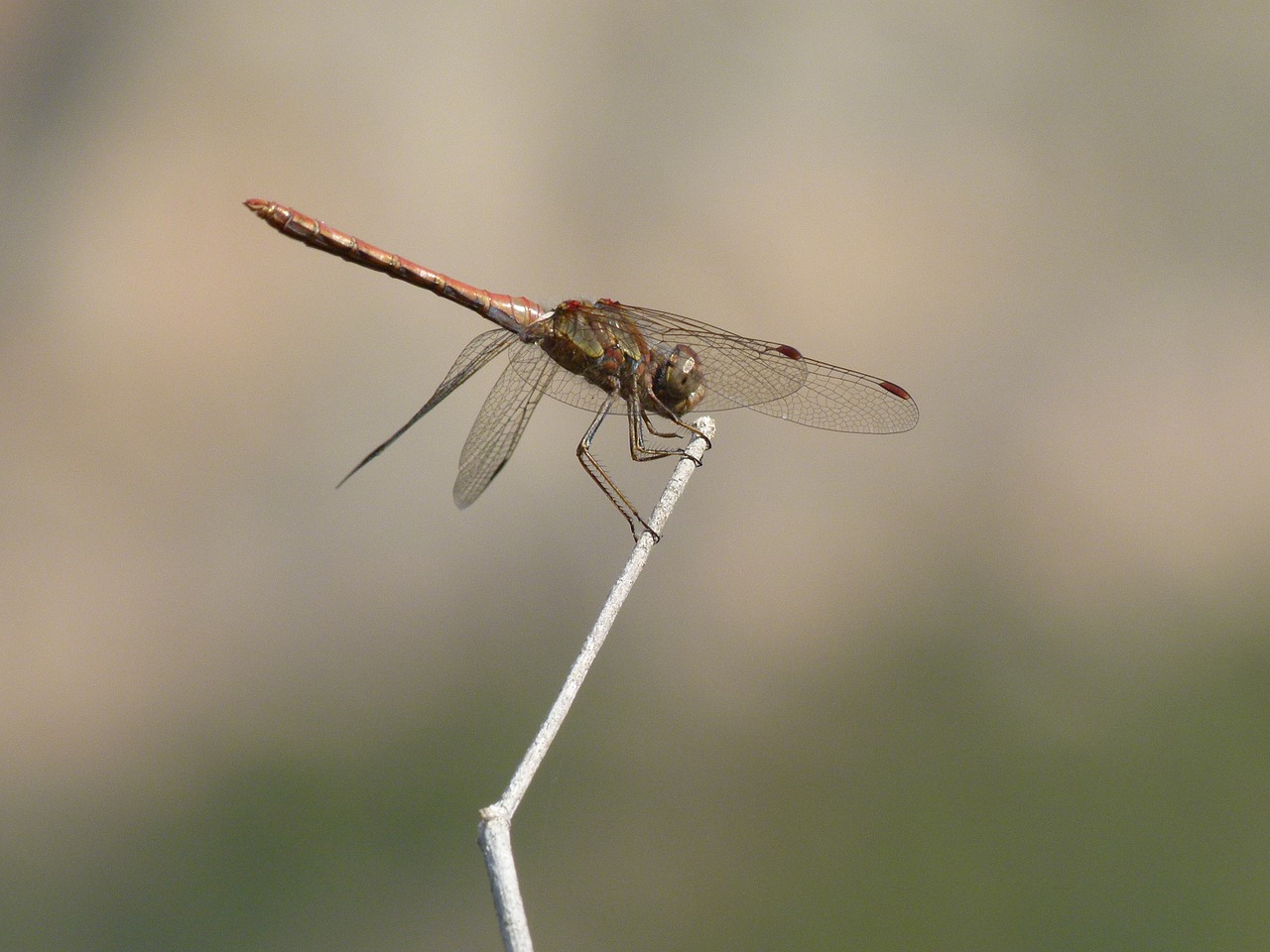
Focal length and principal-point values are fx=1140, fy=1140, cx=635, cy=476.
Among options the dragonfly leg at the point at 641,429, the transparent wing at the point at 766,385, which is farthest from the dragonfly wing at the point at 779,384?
the dragonfly leg at the point at 641,429

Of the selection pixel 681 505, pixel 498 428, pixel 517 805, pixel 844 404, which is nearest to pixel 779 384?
pixel 844 404

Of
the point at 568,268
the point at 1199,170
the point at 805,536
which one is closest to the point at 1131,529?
the point at 805,536

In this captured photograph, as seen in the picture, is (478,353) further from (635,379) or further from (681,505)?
(681,505)

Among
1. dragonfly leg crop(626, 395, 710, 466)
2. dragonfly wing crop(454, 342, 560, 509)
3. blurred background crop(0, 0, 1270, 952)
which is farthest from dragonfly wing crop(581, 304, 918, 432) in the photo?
blurred background crop(0, 0, 1270, 952)

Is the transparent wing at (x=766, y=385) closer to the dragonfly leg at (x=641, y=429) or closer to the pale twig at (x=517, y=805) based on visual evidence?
the dragonfly leg at (x=641, y=429)

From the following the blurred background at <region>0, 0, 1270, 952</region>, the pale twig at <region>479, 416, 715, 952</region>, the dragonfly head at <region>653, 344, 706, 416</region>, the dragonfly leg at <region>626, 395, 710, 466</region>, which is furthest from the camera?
the blurred background at <region>0, 0, 1270, 952</region>

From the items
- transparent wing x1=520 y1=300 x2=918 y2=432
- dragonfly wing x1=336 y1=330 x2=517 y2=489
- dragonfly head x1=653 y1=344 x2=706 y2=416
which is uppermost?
transparent wing x1=520 y1=300 x2=918 y2=432

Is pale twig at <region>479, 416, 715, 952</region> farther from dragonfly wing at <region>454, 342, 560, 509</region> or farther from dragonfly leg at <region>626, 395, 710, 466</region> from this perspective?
dragonfly wing at <region>454, 342, 560, 509</region>
